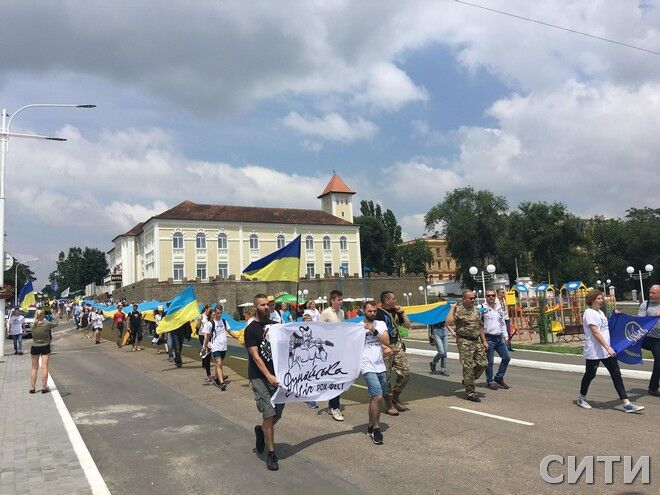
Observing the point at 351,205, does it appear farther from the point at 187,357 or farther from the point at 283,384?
the point at 283,384

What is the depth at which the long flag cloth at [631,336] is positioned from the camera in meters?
9.75

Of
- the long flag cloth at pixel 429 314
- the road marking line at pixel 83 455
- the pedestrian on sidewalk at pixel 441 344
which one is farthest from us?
the long flag cloth at pixel 429 314

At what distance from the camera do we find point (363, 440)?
741cm

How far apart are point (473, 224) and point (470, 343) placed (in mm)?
75682

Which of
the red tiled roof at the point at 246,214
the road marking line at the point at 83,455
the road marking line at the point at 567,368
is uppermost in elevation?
the red tiled roof at the point at 246,214

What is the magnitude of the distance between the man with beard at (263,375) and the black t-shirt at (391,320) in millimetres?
2361

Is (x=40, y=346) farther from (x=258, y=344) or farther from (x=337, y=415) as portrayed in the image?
(x=258, y=344)

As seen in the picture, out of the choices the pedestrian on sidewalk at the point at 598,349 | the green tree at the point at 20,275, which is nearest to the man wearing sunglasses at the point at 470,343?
the pedestrian on sidewalk at the point at 598,349

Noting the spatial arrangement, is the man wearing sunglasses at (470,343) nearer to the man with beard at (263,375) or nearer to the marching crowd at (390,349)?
the marching crowd at (390,349)

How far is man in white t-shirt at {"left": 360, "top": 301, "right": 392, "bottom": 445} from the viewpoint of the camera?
730cm

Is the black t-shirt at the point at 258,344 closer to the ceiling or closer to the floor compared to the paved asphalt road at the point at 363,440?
closer to the ceiling

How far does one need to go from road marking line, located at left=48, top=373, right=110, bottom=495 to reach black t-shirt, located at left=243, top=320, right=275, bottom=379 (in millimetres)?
1919

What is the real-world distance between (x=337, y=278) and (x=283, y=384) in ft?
234

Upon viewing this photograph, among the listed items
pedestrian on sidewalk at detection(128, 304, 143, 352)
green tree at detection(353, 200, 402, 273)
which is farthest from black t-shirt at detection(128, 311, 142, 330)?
Result: green tree at detection(353, 200, 402, 273)
